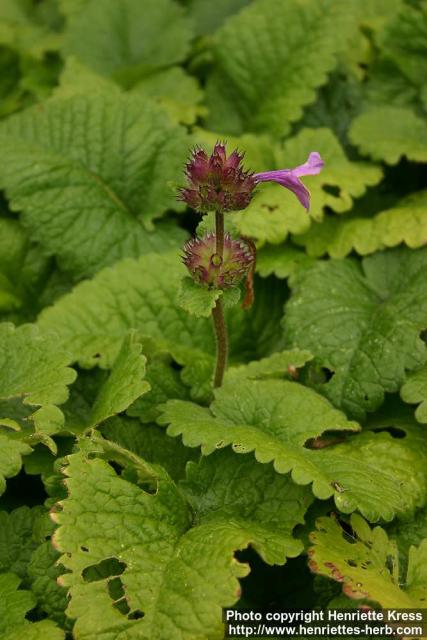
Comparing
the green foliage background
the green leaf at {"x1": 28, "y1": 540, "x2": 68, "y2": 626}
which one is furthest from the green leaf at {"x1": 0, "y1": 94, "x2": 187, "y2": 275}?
the green leaf at {"x1": 28, "y1": 540, "x2": 68, "y2": 626}

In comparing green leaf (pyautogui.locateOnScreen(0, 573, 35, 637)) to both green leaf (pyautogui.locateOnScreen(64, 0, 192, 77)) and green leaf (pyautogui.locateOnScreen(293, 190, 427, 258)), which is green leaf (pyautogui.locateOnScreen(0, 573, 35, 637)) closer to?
green leaf (pyautogui.locateOnScreen(293, 190, 427, 258))

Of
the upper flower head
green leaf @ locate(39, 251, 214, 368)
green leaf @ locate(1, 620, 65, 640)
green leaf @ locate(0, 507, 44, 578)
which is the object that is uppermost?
the upper flower head

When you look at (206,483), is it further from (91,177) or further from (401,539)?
(91,177)

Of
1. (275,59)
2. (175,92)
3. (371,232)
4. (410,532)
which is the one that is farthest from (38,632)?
(275,59)

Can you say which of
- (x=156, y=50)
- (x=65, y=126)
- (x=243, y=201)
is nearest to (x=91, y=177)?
(x=65, y=126)

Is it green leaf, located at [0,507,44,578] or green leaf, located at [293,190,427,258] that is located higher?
green leaf, located at [293,190,427,258]

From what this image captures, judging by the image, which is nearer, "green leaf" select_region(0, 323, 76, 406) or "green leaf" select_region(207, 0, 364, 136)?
"green leaf" select_region(0, 323, 76, 406)

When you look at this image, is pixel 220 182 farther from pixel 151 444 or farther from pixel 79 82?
pixel 79 82
